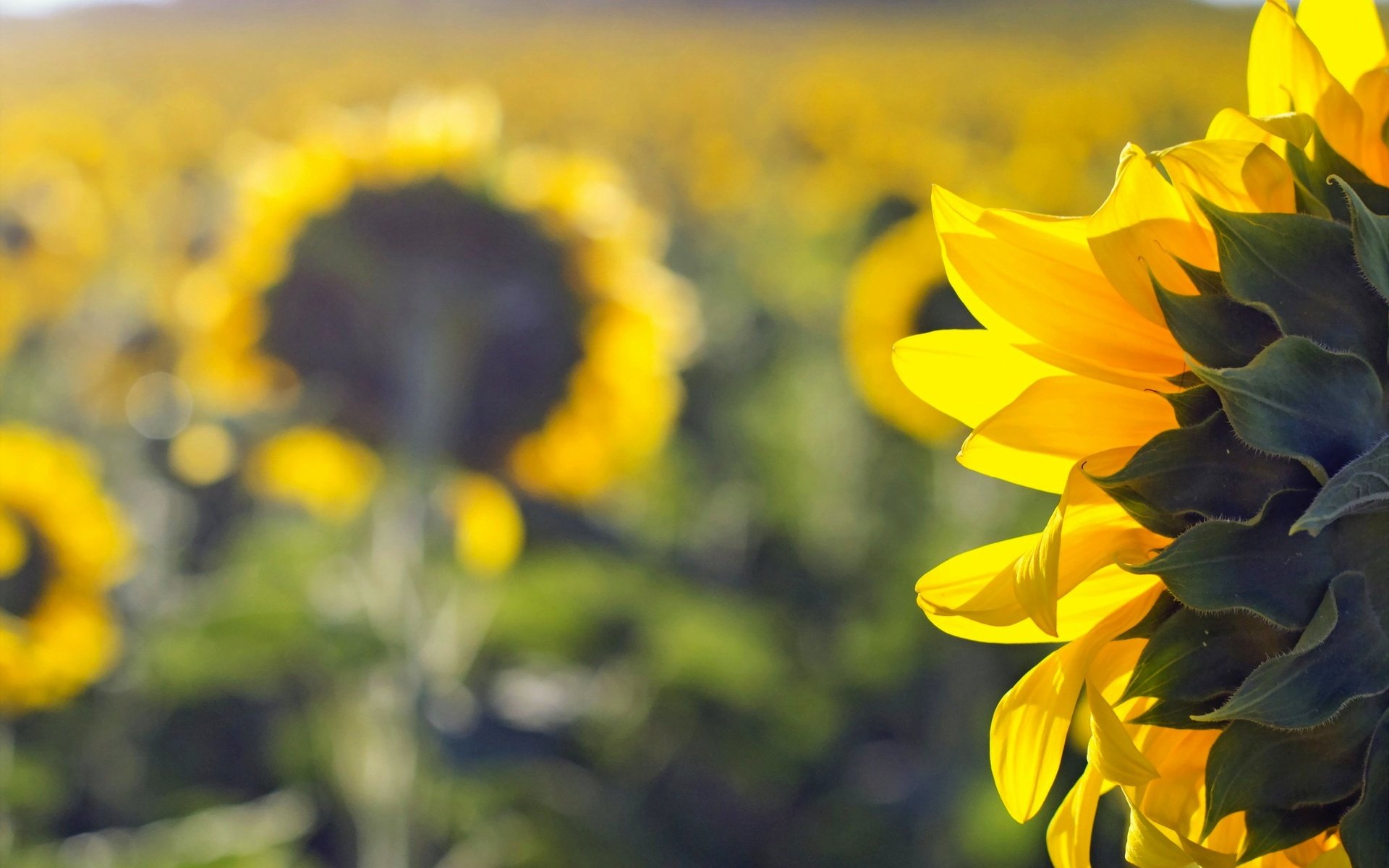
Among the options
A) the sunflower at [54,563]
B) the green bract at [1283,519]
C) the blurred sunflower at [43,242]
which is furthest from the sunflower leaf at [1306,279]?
the blurred sunflower at [43,242]

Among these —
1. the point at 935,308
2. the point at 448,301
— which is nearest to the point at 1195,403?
the point at 448,301

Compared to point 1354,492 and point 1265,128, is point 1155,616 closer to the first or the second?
point 1354,492

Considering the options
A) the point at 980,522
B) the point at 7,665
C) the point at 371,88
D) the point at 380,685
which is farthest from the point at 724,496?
the point at 371,88

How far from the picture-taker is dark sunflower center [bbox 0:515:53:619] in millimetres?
2559

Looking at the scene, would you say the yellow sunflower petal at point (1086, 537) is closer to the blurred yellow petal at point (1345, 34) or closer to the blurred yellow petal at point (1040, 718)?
the blurred yellow petal at point (1040, 718)

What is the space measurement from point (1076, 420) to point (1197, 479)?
0.25 feet

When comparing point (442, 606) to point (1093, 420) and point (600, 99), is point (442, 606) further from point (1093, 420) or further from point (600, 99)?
A: point (600, 99)

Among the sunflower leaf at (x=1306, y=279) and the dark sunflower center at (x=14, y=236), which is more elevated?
the dark sunflower center at (x=14, y=236)

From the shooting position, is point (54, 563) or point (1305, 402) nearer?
point (1305, 402)

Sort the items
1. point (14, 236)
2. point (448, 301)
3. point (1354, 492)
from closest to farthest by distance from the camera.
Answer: point (1354, 492) < point (448, 301) < point (14, 236)

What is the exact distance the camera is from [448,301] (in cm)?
242

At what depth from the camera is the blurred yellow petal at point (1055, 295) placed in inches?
29.9

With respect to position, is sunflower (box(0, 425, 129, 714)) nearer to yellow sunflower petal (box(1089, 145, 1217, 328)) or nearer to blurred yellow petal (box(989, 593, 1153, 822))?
blurred yellow petal (box(989, 593, 1153, 822))

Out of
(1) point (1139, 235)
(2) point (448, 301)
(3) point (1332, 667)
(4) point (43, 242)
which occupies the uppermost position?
(4) point (43, 242)
